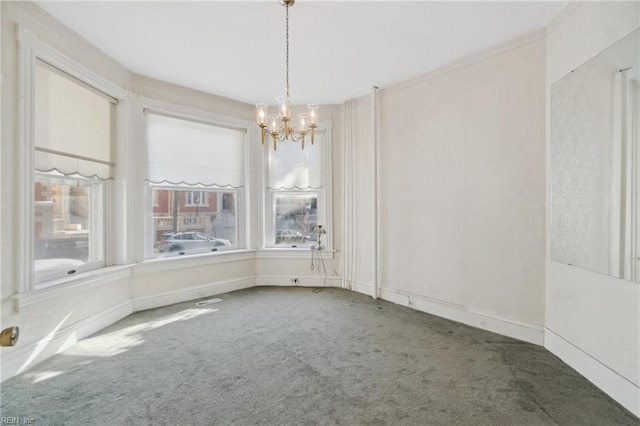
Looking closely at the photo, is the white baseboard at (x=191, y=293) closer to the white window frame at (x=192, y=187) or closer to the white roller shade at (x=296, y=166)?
the white window frame at (x=192, y=187)

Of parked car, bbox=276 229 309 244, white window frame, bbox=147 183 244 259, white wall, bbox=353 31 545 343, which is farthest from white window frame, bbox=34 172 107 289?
white wall, bbox=353 31 545 343

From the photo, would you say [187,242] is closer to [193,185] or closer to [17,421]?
[193,185]

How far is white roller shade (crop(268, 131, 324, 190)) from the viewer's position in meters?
4.70

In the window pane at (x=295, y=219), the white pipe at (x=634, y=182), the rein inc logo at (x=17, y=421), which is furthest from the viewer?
the window pane at (x=295, y=219)

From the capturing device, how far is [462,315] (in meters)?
3.28

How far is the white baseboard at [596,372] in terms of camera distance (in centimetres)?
191

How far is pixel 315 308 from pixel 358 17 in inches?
119

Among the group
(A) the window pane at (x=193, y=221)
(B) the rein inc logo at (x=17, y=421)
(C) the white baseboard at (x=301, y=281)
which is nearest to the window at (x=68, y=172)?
(A) the window pane at (x=193, y=221)

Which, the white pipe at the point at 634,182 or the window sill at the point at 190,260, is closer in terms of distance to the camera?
the white pipe at the point at 634,182

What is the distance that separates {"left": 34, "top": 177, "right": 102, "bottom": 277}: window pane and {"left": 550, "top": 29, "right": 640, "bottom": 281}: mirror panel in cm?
428

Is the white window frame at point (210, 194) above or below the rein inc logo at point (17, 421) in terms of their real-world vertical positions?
above

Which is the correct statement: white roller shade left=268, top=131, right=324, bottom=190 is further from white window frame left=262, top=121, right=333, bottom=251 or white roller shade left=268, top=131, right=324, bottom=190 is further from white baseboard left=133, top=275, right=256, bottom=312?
white baseboard left=133, top=275, right=256, bottom=312

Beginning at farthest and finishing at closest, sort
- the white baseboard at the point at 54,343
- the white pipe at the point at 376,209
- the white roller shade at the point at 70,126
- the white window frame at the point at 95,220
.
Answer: the white pipe at the point at 376,209, the white window frame at the point at 95,220, the white roller shade at the point at 70,126, the white baseboard at the point at 54,343

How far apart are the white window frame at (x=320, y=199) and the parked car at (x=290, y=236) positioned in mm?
82
